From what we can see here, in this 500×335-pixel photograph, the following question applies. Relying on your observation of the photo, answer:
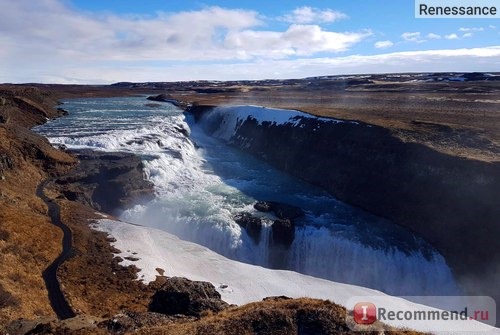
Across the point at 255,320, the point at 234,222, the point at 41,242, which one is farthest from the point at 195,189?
the point at 255,320

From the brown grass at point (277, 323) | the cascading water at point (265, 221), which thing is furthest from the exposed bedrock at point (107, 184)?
the brown grass at point (277, 323)

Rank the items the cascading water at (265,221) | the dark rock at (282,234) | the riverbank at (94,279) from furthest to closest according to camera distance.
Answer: the dark rock at (282,234), the cascading water at (265,221), the riverbank at (94,279)

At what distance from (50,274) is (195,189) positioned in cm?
1804

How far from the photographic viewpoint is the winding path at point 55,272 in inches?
679

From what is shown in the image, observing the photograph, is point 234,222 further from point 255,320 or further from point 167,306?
point 255,320

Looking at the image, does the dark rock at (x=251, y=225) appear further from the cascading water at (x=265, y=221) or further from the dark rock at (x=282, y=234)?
the dark rock at (x=282, y=234)

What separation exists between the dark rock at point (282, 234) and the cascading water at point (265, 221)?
13.5 inches

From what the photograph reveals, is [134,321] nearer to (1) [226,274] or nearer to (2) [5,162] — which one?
(1) [226,274]

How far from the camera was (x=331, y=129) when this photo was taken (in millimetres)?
44688

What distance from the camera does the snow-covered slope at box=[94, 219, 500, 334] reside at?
869 inches

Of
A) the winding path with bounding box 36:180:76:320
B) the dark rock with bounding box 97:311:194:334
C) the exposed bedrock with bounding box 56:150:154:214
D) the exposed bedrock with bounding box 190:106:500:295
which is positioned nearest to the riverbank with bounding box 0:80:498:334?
the winding path with bounding box 36:180:76:320

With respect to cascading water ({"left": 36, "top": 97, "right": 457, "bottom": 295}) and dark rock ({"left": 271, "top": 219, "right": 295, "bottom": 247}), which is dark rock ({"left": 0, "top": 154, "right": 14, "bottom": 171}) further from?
dark rock ({"left": 271, "top": 219, "right": 295, "bottom": 247})

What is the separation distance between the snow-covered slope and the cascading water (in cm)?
270

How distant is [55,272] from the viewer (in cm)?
2038
